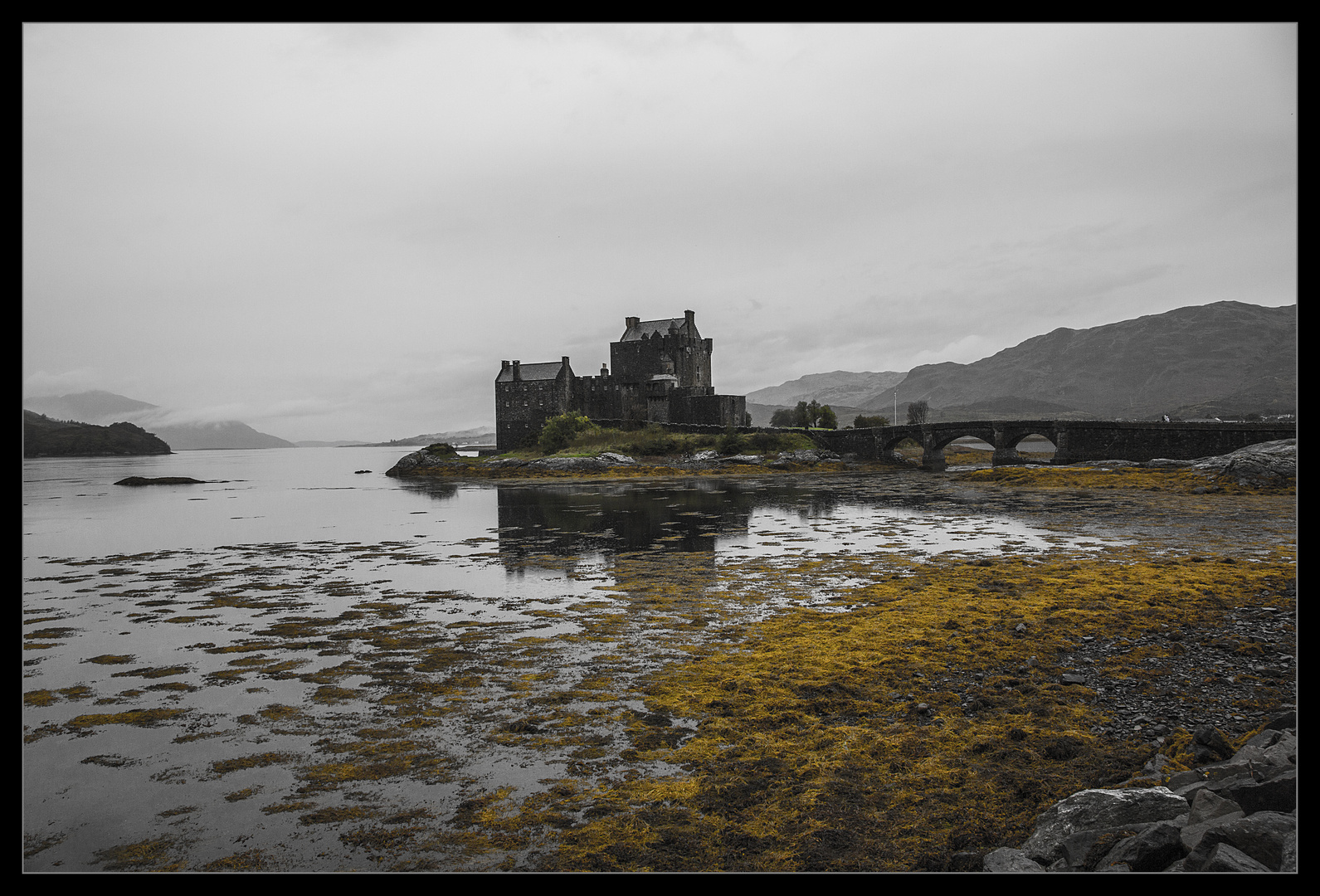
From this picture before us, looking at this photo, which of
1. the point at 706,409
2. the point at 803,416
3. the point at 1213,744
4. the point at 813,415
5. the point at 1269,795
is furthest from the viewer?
the point at 803,416

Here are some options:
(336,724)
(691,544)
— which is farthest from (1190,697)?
(691,544)

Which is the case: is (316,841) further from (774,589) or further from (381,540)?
(381,540)

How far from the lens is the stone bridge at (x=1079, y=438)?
3966 centimetres

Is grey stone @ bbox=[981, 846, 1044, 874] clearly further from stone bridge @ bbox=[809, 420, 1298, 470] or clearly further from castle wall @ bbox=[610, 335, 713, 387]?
castle wall @ bbox=[610, 335, 713, 387]

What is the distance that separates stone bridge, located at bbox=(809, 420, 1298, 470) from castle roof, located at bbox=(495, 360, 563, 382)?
2842 cm

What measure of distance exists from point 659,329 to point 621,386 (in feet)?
25.2

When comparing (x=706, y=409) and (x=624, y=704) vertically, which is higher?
(x=706, y=409)

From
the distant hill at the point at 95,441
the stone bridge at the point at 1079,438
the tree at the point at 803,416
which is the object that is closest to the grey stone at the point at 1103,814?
the stone bridge at the point at 1079,438

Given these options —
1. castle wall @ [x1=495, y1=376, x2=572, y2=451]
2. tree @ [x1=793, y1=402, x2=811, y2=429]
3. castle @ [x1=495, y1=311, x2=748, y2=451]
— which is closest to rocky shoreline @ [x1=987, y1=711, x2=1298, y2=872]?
castle @ [x1=495, y1=311, x2=748, y2=451]

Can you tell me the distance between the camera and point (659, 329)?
72.7m

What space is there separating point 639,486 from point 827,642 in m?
32.9

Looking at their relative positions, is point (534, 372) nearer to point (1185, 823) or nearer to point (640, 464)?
point (640, 464)

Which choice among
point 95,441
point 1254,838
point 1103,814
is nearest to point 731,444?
point 1103,814

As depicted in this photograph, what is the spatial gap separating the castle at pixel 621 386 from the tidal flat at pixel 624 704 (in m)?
55.0
